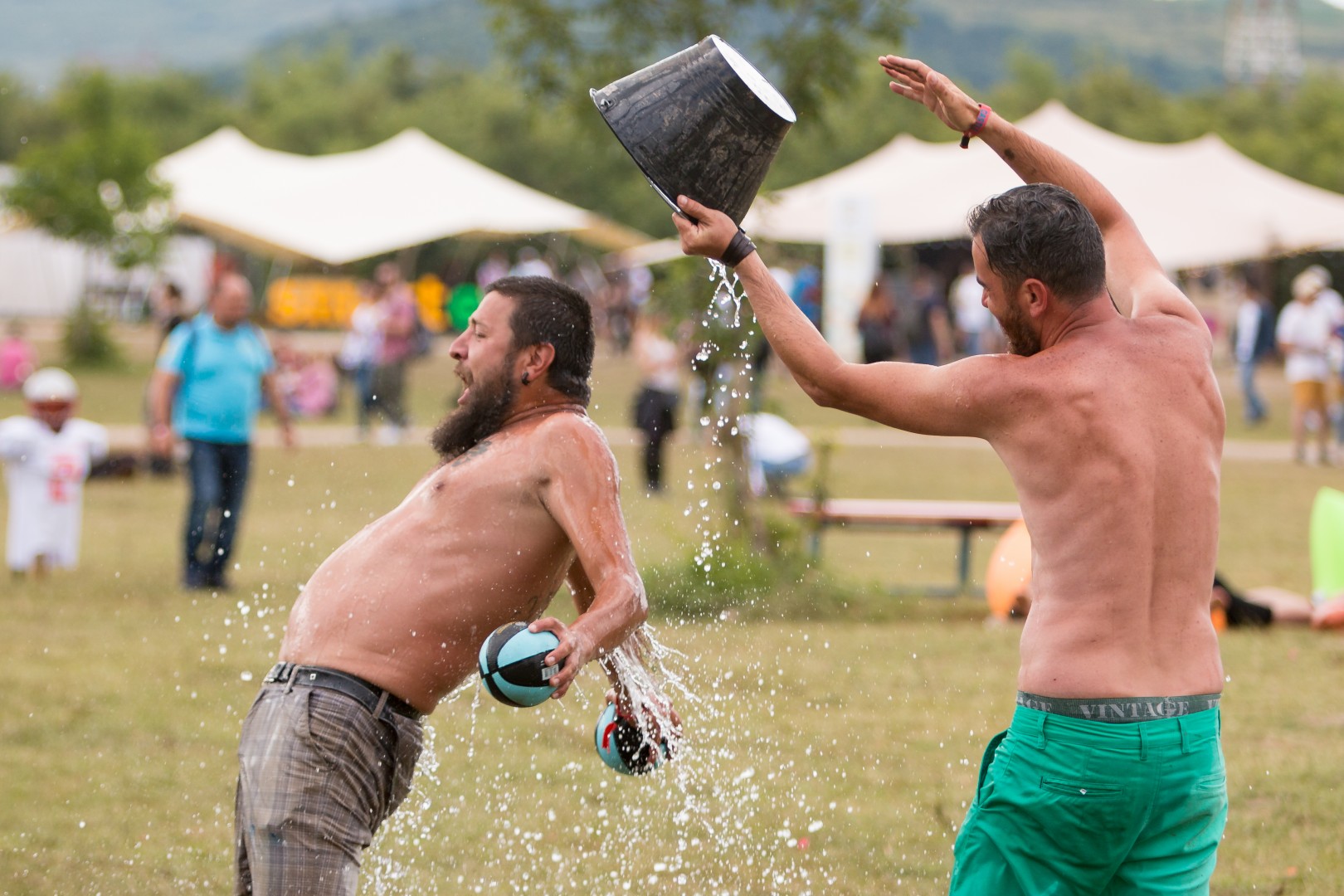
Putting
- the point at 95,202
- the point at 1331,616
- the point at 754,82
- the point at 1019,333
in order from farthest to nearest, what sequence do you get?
the point at 95,202
the point at 1331,616
the point at 754,82
the point at 1019,333

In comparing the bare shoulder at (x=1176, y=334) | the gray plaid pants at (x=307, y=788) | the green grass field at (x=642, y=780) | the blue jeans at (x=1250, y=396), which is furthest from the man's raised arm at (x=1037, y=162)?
the blue jeans at (x=1250, y=396)

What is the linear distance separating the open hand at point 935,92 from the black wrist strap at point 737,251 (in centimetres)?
71

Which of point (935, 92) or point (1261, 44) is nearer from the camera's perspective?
point (935, 92)

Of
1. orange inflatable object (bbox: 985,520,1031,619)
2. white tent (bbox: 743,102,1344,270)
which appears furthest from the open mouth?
white tent (bbox: 743,102,1344,270)

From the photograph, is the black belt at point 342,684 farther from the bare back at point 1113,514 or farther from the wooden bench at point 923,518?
the wooden bench at point 923,518

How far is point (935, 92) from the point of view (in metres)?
3.80

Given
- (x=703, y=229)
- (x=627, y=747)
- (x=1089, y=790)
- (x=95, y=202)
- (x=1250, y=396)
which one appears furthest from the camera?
(x=95, y=202)

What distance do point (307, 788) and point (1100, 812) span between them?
1.67 meters

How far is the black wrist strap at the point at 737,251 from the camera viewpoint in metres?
3.40

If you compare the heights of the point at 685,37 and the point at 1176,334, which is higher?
the point at 685,37

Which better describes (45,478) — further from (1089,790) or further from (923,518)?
(1089,790)

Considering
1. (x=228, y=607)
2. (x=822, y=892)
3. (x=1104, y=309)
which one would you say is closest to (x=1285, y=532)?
(x=228, y=607)

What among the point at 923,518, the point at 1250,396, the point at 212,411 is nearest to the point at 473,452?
the point at 212,411

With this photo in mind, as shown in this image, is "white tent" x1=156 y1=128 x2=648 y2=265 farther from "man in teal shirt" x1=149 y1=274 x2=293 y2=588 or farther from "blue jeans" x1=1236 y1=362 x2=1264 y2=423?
"man in teal shirt" x1=149 y1=274 x2=293 y2=588
